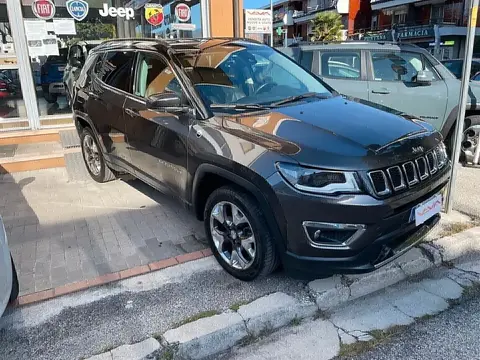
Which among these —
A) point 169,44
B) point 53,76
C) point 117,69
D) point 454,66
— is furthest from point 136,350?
point 454,66

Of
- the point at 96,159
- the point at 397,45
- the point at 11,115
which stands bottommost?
the point at 96,159

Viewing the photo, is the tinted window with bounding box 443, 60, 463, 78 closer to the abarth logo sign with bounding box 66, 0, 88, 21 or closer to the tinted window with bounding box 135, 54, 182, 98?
the abarth logo sign with bounding box 66, 0, 88, 21

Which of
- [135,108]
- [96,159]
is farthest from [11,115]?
[135,108]

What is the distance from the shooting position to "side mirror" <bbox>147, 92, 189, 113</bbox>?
327 cm

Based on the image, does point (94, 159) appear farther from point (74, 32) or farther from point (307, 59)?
point (307, 59)

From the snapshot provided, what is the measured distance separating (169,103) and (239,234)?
1.21 m

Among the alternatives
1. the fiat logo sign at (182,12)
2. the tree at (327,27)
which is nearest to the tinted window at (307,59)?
the fiat logo sign at (182,12)

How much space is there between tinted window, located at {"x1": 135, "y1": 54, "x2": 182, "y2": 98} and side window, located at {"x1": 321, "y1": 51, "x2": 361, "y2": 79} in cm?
327

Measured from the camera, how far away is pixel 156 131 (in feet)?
12.1

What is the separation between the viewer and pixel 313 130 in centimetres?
282

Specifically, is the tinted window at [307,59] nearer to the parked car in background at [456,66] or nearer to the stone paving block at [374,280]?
the stone paving block at [374,280]

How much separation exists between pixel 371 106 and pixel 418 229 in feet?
3.86

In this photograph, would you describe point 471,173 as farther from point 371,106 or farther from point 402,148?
point 402,148

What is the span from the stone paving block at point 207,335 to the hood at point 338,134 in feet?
3.85
